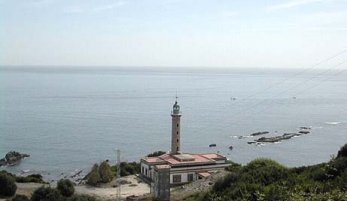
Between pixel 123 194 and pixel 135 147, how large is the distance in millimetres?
18737

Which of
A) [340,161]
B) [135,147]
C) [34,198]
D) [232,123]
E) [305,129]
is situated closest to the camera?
[340,161]

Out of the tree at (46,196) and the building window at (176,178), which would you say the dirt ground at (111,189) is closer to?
the building window at (176,178)

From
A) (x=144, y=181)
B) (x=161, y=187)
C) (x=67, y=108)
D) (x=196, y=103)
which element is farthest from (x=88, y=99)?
(x=161, y=187)

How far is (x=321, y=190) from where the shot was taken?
29.1ft

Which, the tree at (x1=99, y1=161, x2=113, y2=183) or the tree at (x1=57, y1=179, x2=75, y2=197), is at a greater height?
the tree at (x1=57, y1=179, x2=75, y2=197)

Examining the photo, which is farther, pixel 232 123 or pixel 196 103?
pixel 196 103

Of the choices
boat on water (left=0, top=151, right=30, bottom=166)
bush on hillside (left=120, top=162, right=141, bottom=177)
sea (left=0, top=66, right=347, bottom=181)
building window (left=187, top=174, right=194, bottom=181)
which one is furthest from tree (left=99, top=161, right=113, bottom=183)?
boat on water (left=0, top=151, right=30, bottom=166)

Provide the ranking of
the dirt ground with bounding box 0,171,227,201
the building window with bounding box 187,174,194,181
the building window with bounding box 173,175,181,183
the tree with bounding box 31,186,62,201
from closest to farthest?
the tree with bounding box 31,186,62,201 → the dirt ground with bounding box 0,171,227,201 → the building window with bounding box 173,175,181,183 → the building window with bounding box 187,174,194,181

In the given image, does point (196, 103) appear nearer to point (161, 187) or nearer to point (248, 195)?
point (161, 187)

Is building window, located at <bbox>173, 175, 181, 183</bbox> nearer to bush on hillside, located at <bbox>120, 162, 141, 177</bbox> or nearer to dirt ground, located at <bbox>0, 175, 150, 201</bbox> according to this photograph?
dirt ground, located at <bbox>0, 175, 150, 201</bbox>

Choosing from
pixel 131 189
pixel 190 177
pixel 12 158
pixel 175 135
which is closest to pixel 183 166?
pixel 190 177

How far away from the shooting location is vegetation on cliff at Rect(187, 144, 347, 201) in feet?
27.0

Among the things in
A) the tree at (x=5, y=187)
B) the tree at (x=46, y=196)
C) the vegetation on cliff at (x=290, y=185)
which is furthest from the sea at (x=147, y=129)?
the vegetation on cliff at (x=290, y=185)

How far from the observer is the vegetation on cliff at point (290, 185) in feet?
27.0
